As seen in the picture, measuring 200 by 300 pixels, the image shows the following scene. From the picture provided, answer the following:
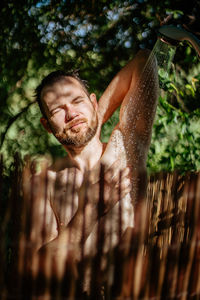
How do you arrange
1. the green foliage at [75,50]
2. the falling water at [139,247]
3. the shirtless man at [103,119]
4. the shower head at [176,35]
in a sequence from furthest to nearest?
the green foliage at [75,50]
the shirtless man at [103,119]
the shower head at [176,35]
the falling water at [139,247]

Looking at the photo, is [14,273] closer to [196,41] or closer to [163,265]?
[163,265]

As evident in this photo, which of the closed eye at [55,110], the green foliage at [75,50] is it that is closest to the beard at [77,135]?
the closed eye at [55,110]

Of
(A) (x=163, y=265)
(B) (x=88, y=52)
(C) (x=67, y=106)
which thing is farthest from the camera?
(B) (x=88, y=52)

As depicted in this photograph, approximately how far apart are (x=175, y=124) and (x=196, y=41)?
1.86m

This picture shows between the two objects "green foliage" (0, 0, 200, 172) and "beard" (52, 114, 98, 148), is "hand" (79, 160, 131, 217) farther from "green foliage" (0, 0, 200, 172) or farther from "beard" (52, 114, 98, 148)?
"green foliage" (0, 0, 200, 172)

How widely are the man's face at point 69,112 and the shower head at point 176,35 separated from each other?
1.96ft

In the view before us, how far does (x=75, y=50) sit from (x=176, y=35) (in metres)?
2.01

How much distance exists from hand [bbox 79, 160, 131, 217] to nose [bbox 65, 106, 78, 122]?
1.99 feet

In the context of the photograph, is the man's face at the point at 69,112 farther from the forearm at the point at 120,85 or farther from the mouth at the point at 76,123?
the forearm at the point at 120,85

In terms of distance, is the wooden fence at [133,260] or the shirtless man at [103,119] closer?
the wooden fence at [133,260]

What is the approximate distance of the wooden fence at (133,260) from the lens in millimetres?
1060

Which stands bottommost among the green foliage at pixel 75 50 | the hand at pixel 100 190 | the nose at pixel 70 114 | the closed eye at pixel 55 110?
the hand at pixel 100 190

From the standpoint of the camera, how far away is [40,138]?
3.35m

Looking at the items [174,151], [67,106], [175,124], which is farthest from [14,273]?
[175,124]
